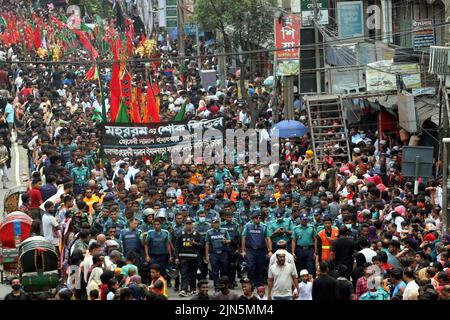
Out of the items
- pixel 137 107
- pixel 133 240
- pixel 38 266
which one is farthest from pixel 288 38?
pixel 38 266

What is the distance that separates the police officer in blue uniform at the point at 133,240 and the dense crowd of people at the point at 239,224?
2 centimetres

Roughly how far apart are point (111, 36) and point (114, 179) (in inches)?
1015

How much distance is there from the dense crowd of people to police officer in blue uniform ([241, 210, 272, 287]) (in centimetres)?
1

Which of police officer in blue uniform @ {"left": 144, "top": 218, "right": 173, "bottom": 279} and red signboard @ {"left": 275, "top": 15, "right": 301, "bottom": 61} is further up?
red signboard @ {"left": 275, "top": 15, "right": 301, "bottom": 61}

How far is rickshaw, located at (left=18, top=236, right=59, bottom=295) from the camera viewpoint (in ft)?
62.1

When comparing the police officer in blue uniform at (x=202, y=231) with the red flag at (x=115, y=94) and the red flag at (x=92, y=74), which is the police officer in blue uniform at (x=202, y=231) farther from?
the red flag at (x=92, y=74)

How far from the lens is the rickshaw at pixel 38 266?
62.1ft

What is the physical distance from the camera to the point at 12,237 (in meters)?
21.4

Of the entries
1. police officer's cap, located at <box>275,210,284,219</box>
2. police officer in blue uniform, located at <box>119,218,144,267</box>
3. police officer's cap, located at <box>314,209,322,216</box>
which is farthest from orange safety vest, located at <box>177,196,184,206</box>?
police officer in blue uniform, located at <box>119,218,144,267</box>

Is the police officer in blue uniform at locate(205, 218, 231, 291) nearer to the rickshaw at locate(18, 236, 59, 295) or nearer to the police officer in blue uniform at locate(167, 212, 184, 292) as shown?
the police officer in blue uniform at locate(167, 212, 184, 292)

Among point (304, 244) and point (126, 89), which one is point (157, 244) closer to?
point (304, 244)

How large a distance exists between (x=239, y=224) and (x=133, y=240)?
1877 millimetres

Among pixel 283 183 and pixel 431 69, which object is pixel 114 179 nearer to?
pixel 283 183
